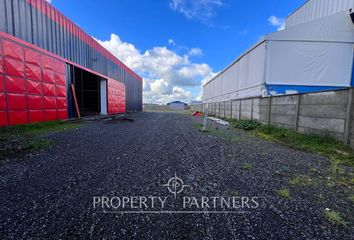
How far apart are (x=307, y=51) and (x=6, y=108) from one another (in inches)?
643

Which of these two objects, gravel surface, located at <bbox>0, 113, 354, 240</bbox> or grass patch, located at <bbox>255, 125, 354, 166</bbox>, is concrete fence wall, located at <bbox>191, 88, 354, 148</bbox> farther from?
gravel surface, located at <bbox>0, 113, 354, 240</bbox>

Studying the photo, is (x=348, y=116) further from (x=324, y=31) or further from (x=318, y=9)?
(x=318, y=9)

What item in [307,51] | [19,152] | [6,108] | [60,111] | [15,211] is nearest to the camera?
[15,211]

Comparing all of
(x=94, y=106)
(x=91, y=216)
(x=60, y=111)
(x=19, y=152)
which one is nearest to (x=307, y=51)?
(x=91, y=216)

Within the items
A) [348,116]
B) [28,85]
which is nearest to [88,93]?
[28,85]

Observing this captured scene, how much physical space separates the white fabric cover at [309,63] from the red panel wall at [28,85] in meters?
12.6

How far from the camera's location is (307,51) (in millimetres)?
10570

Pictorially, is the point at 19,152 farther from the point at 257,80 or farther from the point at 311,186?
the point at 257,80

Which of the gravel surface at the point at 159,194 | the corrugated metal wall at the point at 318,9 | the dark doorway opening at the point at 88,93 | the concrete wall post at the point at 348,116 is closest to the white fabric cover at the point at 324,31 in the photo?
the corrugated metal wall at the point at 318,9

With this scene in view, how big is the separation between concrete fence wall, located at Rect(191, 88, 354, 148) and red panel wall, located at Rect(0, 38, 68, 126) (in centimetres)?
1043

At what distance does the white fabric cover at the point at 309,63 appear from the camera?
10422 millimetres

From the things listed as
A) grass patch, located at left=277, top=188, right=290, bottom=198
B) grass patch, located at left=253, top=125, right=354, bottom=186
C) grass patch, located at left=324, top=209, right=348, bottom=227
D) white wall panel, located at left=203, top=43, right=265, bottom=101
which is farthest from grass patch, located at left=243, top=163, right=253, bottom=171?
white wall panel, located at left=203, top=43, right=265, bottom=101

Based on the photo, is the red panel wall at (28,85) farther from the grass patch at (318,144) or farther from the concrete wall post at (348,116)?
the concrete wall post at (348,116)

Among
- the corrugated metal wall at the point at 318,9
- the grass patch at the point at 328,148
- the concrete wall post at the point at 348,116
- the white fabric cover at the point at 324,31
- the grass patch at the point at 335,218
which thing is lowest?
the grass patch at the point at 335,218
